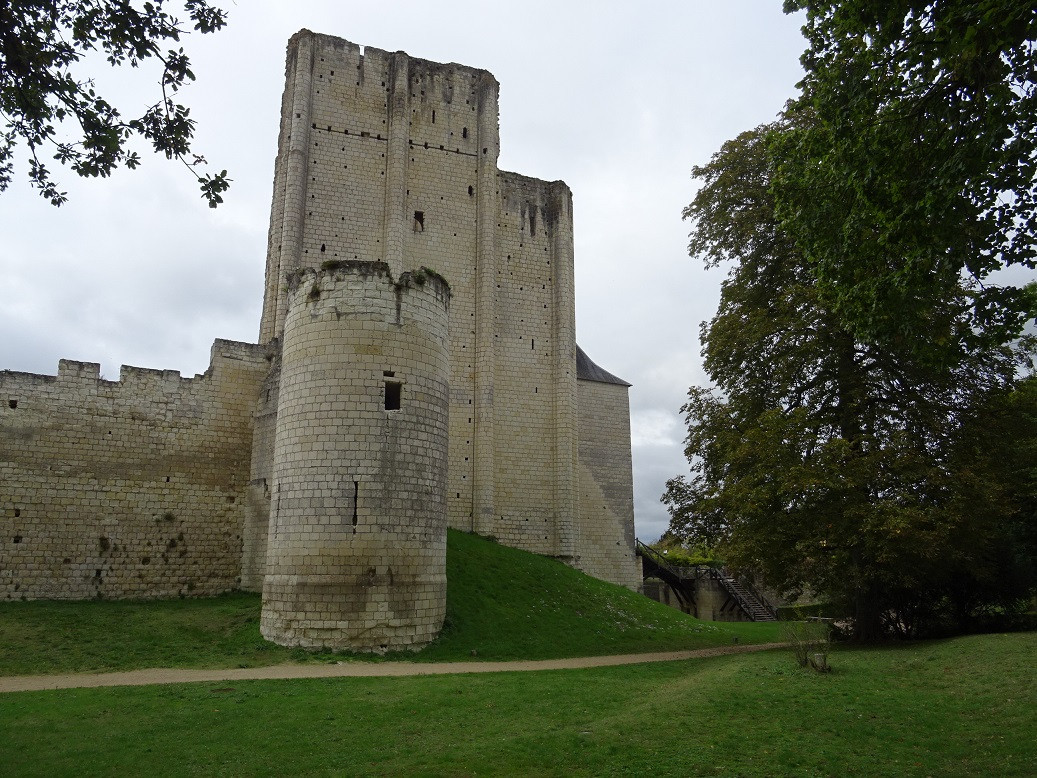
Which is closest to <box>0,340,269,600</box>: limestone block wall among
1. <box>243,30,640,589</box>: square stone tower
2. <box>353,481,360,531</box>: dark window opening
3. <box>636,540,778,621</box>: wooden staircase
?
<box>243,30,640,589</box>: square stone tower

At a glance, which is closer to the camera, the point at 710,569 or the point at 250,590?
the point at 250,590

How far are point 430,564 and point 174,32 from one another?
9484 mm

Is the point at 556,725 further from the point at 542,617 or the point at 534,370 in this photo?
the point at 534,370

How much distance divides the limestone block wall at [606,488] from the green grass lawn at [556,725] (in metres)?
19.4

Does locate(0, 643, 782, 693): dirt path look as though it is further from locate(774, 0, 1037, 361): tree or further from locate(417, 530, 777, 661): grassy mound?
locate(774, 0, 1037, 361): tree

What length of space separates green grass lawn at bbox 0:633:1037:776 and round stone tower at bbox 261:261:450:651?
2.39 metres

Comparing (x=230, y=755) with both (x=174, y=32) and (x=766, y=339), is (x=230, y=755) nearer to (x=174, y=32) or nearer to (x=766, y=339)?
(x=174, y=32)

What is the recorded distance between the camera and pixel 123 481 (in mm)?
17953

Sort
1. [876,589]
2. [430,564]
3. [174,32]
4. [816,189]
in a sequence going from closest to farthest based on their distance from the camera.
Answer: [174,32], [816,189], [430,564], [876,589]

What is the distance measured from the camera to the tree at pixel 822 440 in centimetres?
1258

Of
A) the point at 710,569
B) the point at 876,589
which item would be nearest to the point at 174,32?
the point at 876,589

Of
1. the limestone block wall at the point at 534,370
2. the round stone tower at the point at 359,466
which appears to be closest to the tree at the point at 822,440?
the round stone tower at the point at 359,466

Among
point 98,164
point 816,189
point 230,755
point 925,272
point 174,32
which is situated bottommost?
point 230,755

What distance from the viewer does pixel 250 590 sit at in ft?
60.2
